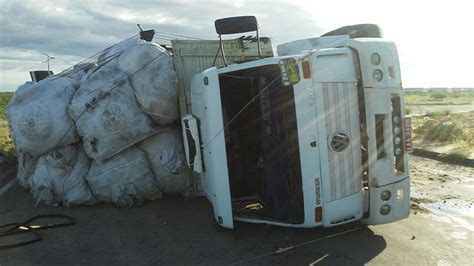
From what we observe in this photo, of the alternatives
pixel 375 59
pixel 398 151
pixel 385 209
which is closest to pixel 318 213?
pixel 385 209

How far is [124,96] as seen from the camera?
20.4ft

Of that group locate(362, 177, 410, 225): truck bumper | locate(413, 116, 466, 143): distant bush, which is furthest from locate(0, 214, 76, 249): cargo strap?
locate(413, 116, 466, 143): distant bush

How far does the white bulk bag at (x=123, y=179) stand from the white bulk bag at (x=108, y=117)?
0.14 meters

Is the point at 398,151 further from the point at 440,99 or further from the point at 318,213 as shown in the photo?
the point at 440,99

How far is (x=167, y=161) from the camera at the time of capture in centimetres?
637

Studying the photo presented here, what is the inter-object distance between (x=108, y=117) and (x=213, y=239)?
225 cm

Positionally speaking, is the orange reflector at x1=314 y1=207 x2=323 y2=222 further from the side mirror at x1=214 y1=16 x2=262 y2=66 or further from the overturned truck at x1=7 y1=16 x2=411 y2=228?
the side mirror at x1=214 y1=16 x2=262 y2=66

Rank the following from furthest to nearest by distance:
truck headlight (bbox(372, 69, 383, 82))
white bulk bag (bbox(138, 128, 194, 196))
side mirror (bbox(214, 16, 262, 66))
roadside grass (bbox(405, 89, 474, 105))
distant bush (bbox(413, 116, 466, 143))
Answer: roadside grass (bbox(405, 89, 474, 105)) < distant bush (bbox(413, 116, 466, 143)) < white bulk bag (bbox(138, 128, 194, 196)) < side mirror (bbox(214, 16, 262, 66)) < truck headlight (bbox(372, 69, 383, 82))

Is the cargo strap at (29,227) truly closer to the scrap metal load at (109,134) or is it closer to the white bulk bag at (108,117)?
the scrap metal load at (109,134)

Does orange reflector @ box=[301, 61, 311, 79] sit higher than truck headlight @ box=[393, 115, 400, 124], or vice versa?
orange reflector @ box=[301, 61, 311, 79]

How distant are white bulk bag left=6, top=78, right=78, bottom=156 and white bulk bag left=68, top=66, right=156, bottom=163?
20 centimetres

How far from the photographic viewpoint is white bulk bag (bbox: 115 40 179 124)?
6.24 m

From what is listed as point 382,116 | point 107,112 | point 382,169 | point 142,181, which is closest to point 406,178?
point 382,169

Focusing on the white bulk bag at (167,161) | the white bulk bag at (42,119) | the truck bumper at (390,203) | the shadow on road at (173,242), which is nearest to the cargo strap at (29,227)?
the shadow on road at (173,242)
